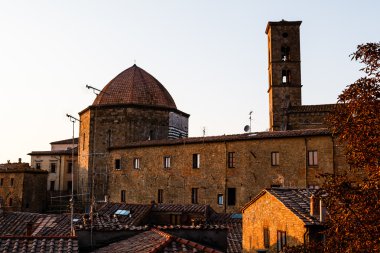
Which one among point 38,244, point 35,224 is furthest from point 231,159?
point 38,244

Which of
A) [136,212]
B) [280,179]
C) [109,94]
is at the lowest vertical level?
[136,212]

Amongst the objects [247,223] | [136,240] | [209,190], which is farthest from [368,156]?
[209,190]

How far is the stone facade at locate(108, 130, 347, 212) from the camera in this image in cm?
2727

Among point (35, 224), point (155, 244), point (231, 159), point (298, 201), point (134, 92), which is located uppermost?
point (134, 92)

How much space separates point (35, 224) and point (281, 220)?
14.3 metres

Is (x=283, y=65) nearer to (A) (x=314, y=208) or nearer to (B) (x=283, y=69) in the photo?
(B) (x=283, y=69)

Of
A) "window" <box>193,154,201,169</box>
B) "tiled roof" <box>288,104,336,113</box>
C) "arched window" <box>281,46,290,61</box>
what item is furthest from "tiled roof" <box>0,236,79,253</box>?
"arched window" <box>281,46,290,61</box>

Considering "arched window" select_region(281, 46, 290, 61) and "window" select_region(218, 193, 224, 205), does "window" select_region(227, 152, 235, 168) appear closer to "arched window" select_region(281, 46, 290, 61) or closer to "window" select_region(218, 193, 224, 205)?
"window" select_region(218, 193, 224, 205)

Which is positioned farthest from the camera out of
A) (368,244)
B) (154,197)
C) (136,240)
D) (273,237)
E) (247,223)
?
(154,197)

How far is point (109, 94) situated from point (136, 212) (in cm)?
1659

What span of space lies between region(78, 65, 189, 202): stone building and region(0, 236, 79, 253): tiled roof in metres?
25.0

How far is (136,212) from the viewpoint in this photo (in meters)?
25.3

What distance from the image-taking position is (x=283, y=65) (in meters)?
44.5

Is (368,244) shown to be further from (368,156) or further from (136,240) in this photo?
(136,240)
